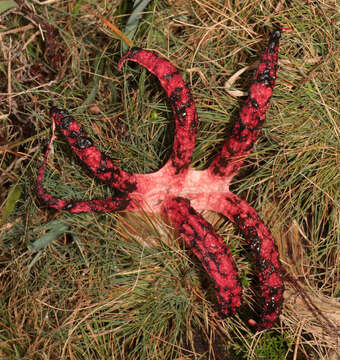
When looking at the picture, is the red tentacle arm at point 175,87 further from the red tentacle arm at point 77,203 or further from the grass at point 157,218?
the red tentacle arm at point 77,203

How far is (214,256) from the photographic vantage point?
1.66 metres

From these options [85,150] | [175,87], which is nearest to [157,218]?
[85,150]

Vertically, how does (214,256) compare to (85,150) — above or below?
below

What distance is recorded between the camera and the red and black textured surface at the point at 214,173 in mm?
1642

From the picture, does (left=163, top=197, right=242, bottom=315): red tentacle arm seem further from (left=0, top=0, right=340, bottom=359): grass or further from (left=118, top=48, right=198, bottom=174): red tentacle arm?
(left=118, top=48, right=198, bottom=174): red tentacle arm

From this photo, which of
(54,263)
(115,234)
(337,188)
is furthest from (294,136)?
(54,263)

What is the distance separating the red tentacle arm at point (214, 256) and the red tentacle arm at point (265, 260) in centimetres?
11

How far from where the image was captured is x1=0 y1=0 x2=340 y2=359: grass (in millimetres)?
1844

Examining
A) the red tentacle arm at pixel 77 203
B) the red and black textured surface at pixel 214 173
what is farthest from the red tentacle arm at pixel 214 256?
the red tentacle arm at pixel 77 203

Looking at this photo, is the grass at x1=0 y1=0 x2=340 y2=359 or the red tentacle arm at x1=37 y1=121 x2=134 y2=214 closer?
the red tentacle arm at x1=37 y1=121 x2=134 y2=214

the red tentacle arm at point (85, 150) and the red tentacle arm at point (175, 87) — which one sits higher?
the red tentacle arm at point (175, 87)

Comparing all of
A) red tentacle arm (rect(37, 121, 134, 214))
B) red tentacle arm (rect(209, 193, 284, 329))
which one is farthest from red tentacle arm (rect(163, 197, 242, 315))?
red tentacle arm (rect(37, 121, 134, 214))

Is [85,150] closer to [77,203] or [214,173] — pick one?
[77,203]

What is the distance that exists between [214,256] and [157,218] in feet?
1.09
